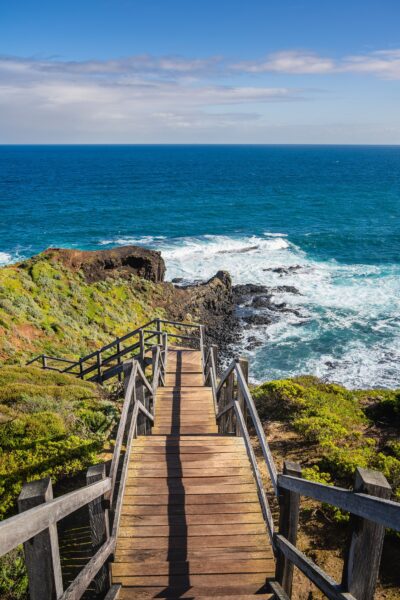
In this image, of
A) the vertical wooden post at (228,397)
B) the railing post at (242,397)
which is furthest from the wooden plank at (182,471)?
the vertical wooden post at (228,397)

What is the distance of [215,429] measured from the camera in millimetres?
8625

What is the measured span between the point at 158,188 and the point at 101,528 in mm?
Result: 98218

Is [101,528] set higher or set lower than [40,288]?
higher

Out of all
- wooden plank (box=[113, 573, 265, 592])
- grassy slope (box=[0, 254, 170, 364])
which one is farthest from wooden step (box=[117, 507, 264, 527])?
grassy slope (box=[0, 254, 170, 364])

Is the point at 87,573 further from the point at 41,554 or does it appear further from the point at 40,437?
the point at 40,437

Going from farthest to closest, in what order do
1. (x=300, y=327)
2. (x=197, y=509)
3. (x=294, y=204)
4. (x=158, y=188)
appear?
(x=158, y=188) → (x=294, y=204) → (x=300, y=327) → (x=197, y=509)

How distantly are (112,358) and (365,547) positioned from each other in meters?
15.6

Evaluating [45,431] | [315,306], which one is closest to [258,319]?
[315,306]

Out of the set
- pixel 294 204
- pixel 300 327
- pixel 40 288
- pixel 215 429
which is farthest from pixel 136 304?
pixel 294 204

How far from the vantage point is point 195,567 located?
14.4 feet

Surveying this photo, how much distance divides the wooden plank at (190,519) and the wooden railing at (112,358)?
8880 mm

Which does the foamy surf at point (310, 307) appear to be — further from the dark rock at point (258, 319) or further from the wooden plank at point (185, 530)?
the wooden plank at point (185, 530)

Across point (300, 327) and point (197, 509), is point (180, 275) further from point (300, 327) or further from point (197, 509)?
point (197, 509)

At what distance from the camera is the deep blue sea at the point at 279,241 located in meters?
27.5
